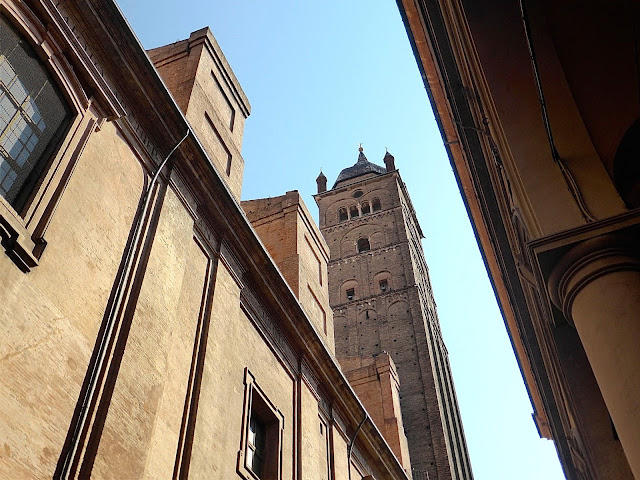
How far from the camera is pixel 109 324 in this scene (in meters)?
6.71

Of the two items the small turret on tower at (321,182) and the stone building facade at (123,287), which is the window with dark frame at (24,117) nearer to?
the stone building facade at (123,287)

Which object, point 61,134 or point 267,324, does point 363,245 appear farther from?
point 61,134

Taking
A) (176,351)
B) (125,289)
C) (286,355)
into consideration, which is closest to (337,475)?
(286,355)

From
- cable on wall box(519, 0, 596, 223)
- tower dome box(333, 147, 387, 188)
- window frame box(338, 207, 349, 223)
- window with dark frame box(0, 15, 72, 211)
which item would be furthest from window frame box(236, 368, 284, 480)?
tower dome box(333, 147, 387, 188)

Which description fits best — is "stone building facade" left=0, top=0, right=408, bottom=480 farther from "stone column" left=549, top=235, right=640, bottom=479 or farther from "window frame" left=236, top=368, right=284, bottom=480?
"stone column" left=549, top=235, right=640, bottom=479

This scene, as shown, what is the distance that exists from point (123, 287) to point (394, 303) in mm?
32266

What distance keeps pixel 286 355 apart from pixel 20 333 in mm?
6708

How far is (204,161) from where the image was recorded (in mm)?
9711

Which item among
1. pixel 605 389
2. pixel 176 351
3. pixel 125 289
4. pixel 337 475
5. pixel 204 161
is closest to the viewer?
pixel 605 389

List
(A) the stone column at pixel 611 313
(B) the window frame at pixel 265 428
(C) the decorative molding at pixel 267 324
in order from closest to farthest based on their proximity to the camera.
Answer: (A) the stone column at pixel 611 313 → (B) the window frame at pixel 265 428 → (C) the decorative molding at pixel 267 324

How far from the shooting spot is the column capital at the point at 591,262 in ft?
15.9

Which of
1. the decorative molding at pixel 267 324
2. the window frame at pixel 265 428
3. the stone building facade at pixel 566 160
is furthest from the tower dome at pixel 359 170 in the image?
the stone building facade at pixel 566 160

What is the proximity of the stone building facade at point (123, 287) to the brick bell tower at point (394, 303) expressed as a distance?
12.4 meters

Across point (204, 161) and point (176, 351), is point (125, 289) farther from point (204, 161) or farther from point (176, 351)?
point (204, 161)
